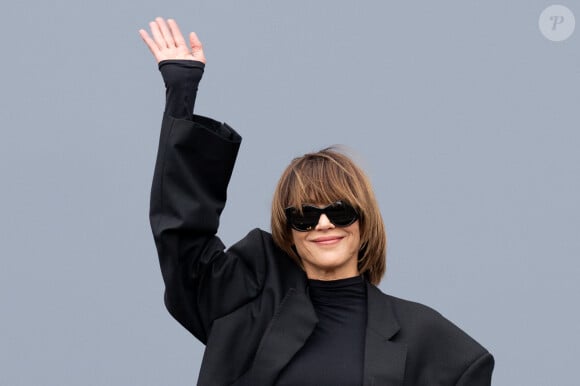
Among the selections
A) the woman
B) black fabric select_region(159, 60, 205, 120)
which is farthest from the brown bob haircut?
black fabric select_region(159, 60, 205, 120)

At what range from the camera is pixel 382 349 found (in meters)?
2.76

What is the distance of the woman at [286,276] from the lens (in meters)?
2.75

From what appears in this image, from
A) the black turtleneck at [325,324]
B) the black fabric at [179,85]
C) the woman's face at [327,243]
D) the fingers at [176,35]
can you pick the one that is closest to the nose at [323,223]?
the woman's face at [327,243]

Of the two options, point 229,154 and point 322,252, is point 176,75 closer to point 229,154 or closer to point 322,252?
point 229,154

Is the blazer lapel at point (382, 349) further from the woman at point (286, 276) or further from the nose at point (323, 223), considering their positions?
the nose at point (323, 223)

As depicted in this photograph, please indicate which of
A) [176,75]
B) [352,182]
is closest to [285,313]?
[352,182]

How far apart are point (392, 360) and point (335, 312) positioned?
0.16 metres

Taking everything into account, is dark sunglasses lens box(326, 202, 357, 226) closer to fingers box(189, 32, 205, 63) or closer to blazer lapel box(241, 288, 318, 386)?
blazer lapel box(241, 288, 318, 386)

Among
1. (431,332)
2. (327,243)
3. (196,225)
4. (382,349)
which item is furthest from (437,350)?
(196,225)

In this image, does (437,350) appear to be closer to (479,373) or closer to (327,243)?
(479,373)

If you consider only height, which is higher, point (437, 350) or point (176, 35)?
point (176, 35)

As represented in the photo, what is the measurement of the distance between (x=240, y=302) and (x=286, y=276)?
4.4 inches

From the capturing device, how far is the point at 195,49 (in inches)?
111

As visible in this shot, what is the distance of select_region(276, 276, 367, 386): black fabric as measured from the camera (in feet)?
8.90
